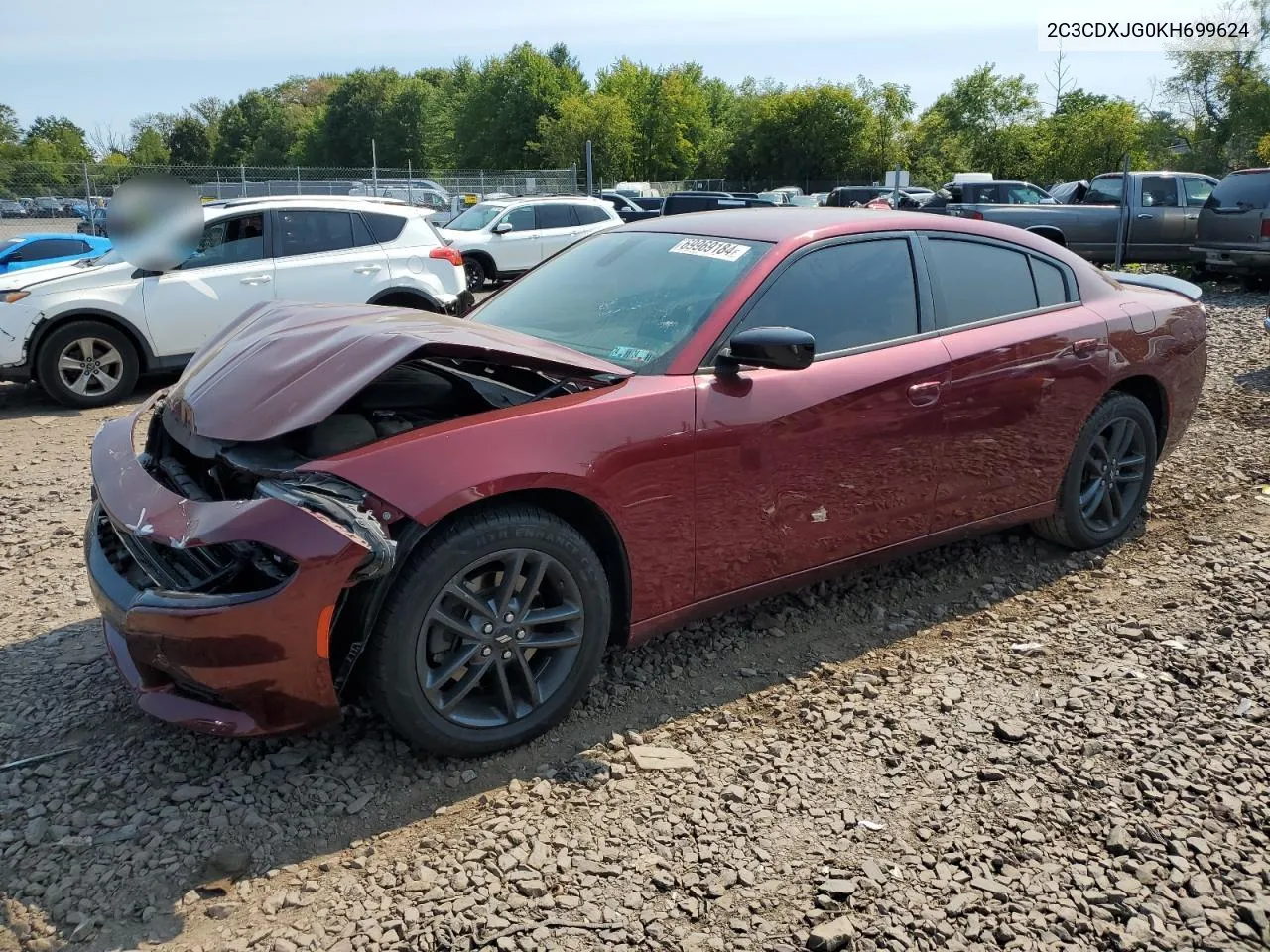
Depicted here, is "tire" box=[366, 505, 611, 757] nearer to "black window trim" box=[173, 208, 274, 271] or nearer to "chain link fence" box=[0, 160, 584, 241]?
"black window trim" box=[173, 208, 274, 271]

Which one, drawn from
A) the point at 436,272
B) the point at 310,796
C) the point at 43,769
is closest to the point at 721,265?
the point at 310,796

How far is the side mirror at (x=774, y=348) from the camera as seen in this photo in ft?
10.7

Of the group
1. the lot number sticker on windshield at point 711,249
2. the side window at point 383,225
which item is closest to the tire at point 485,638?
the lot number sticker on windshield at point 711,249

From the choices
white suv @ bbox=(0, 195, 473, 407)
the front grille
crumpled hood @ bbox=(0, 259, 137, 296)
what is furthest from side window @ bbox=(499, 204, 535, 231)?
the front grille

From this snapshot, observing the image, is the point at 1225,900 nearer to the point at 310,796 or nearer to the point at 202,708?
the point at 310,796

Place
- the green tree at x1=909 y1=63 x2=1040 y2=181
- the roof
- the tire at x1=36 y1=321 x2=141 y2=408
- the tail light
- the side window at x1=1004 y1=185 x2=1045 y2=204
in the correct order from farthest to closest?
the green tree at x1=909 y1=63 x2=1040 y2=181 < the side window at x1=1004 y1=185 x2=1045 y2=204 < the tail light < the tire at x1=36 y1=321 x2=141 y2=408 < the roof

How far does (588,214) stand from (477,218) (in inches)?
75.3

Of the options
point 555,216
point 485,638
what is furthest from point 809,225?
point 555,216

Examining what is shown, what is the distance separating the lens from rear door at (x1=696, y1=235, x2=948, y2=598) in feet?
11.2

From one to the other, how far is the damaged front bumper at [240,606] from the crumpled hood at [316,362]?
322 millimetres

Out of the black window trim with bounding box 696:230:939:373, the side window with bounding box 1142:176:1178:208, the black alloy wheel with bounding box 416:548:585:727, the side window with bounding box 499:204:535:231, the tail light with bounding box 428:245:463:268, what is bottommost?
the black alloy wheel with bounding box 416:548:585:727

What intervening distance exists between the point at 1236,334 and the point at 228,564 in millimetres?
11388

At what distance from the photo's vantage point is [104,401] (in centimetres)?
849

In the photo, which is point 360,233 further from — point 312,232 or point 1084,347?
point 1084,347
